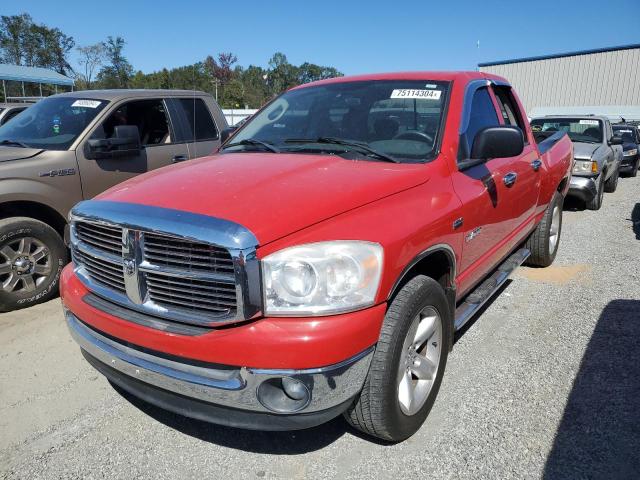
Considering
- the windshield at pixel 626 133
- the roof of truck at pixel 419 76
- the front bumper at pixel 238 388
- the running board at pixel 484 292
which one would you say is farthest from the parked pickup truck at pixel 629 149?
the front bumper at pixel 238 388

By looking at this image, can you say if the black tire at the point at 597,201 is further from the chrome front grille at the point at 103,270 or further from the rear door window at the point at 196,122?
the chrome front grille at the point at 103,270

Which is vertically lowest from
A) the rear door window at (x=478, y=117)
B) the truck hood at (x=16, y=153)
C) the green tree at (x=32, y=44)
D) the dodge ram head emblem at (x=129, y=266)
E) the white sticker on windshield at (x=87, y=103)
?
the dodge ram head emblem at (x=129, y=266)

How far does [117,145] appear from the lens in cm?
488

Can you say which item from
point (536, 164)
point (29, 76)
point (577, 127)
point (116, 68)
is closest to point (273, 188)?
point (536, 164)

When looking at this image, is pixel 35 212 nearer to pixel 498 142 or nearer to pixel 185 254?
pixel 185 254

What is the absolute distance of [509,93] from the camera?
4527 millimetres

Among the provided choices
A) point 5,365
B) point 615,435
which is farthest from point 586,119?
point 5,365

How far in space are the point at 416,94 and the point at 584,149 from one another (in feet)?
23.6

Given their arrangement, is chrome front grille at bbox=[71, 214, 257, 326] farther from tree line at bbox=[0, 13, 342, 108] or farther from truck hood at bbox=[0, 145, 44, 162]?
tree line at bbox=[0, 13, 342, 108]

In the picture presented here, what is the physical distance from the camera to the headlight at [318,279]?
6.54 feet

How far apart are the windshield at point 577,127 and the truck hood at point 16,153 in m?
9.06

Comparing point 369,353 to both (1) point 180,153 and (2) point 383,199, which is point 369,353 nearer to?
(2) point 383,199

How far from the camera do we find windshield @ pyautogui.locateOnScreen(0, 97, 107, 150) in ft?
16.0

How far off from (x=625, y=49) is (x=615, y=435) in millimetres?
36474
